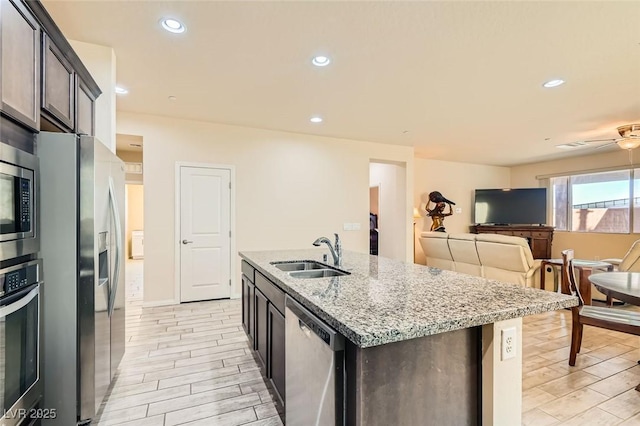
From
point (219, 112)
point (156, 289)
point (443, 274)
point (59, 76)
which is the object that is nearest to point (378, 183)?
point (219, 112)

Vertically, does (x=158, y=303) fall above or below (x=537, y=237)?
below

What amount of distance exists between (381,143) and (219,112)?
125 inches

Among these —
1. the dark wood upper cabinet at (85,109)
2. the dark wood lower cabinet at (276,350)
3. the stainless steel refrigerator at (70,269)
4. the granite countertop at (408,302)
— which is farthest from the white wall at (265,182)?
the granite countertop at (408,302)

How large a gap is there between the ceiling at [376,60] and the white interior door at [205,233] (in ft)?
3.04

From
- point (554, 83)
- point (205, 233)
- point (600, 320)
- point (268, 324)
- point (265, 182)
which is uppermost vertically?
point (554, 83)

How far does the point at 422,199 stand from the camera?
7.56 m

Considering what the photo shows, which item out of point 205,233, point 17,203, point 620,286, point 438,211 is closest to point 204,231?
point 205,233

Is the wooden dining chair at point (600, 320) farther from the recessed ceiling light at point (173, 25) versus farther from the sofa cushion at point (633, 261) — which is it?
the recessed ceiling light at point (173, 25)

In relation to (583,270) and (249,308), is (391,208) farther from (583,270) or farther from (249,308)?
(249,308)

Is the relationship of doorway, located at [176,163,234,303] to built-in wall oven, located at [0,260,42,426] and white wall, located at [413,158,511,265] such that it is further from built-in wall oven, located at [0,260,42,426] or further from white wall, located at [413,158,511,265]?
white wall, located at [413,158,511,265]

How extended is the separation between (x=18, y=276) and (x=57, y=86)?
1.19 metres

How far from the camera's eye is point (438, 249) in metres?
5.45

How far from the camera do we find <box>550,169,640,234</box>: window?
6.22 meters

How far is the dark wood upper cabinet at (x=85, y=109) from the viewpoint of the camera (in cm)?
215
